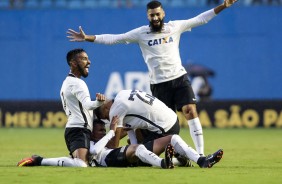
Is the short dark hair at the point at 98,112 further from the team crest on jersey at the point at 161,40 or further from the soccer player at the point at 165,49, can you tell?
the team crest on jersey at the point at 161,40

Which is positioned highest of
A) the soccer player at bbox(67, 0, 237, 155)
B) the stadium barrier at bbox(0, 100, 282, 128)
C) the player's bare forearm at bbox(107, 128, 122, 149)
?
the soccer player at bbox(67, 0, 237, 155)

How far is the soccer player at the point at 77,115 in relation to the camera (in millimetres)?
11094

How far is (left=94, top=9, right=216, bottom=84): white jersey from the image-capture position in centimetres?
1238

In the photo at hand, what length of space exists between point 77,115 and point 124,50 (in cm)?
1281

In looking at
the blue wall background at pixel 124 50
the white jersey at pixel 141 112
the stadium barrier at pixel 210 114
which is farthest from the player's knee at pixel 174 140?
the blue wall background at pixel 124 50

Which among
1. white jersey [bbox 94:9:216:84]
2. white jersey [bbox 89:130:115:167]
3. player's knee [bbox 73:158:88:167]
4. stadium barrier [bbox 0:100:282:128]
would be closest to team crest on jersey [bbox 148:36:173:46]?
white jersey [bbox 94:9:216:84]

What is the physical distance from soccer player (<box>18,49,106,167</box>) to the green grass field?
372mm

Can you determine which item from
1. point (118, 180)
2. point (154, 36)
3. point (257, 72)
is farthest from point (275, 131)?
point (118, 180)

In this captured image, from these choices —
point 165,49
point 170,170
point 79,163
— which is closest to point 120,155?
point 79,163

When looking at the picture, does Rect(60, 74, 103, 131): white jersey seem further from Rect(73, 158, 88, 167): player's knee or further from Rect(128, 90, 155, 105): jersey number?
Rect(128, 90, 155, 105): jersey number

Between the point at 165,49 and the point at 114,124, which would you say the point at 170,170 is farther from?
the point at 165,49

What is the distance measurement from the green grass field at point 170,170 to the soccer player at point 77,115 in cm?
37

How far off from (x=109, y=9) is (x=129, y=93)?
13.5 meters

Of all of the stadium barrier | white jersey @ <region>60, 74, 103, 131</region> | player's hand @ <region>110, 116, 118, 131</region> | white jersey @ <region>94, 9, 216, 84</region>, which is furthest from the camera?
the stadium barrier
